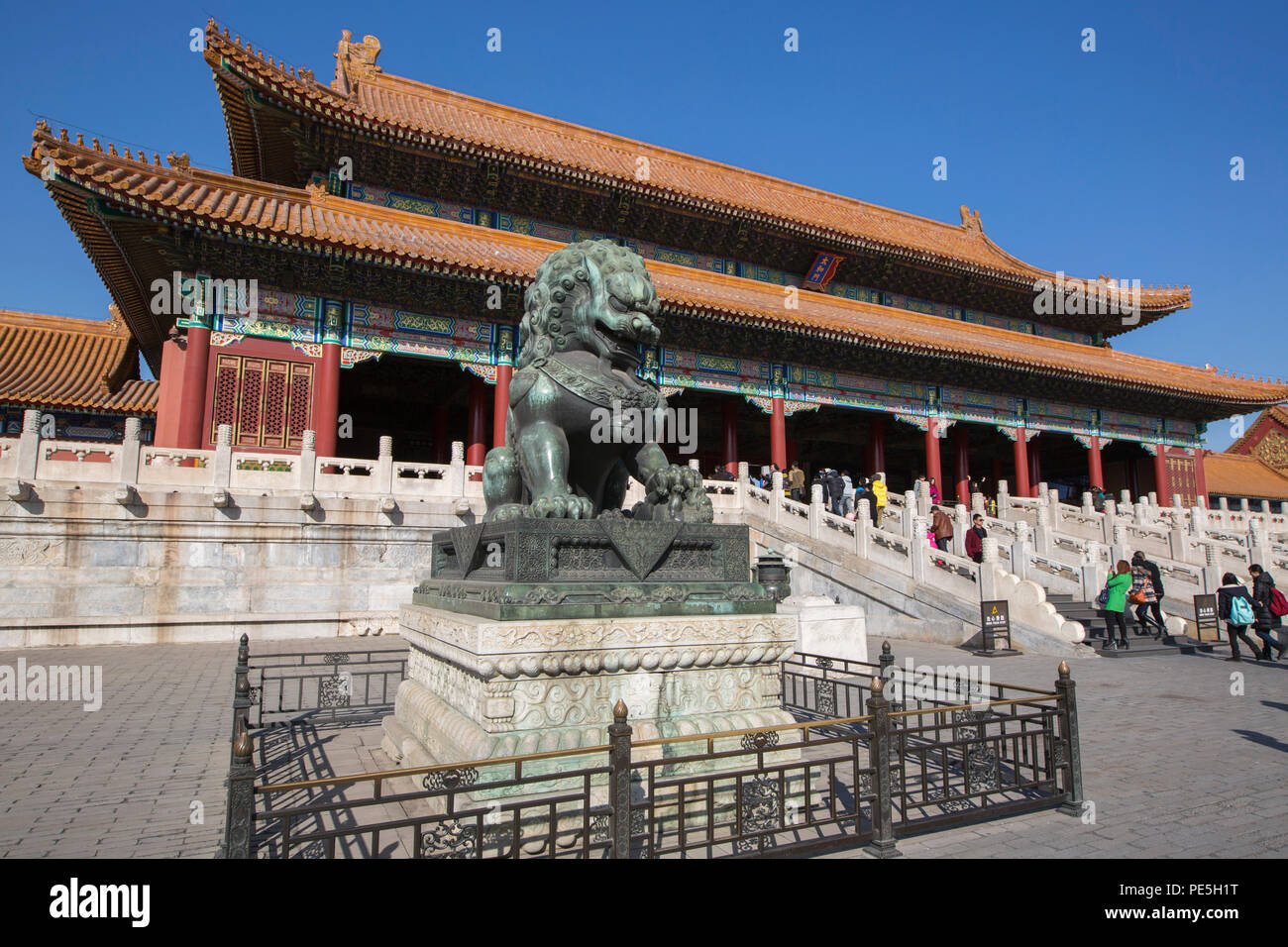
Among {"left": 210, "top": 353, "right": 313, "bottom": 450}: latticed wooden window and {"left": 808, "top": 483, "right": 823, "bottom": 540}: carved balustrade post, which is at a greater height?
{"left": 210, "top": 353, "right": 313, "bottom": 450}: latticed wooden window

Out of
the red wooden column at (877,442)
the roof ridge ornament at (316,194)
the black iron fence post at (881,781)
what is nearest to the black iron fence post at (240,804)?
the black iron fence post at (881,781)

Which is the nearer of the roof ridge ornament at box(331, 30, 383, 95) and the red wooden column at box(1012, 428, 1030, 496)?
the roof ridge ornament at box(331, 30, 383, 95)

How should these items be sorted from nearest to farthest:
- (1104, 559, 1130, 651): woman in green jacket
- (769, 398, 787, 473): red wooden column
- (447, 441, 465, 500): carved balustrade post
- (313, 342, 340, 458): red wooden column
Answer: (1104, 559, 1130, 651): woman in green jacket < (447, 441, 465, 500): carved balustrade post < (313, 342, 340, 458): red wooden column < (769, 398, 787, 473): red wooden column

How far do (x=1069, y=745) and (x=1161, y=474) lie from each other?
23.9m

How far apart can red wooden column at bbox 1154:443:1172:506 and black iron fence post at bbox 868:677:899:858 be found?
24.8 metres

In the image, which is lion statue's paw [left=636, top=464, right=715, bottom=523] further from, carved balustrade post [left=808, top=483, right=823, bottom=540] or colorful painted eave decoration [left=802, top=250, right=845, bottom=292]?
colorful painted eave decoration [left=802, top=250, right=845, bottom=292]

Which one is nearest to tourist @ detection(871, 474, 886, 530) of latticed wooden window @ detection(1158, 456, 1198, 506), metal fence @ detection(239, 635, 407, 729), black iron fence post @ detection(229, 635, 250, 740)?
metal fence @ detection(239, 635, 407, 729)

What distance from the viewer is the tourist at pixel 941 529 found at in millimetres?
13938

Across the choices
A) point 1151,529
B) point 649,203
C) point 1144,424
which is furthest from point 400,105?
point 1144,424

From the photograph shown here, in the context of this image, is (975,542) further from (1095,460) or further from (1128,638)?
(1095,460)

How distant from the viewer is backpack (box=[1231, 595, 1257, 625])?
9438 millimetres

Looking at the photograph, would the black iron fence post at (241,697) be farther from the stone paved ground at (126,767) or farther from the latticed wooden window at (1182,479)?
the latticed wooden window at (1182,479)

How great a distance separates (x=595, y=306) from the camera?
4273 millimetres

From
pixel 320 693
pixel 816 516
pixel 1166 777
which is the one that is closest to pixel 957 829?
pixel 1166 777
